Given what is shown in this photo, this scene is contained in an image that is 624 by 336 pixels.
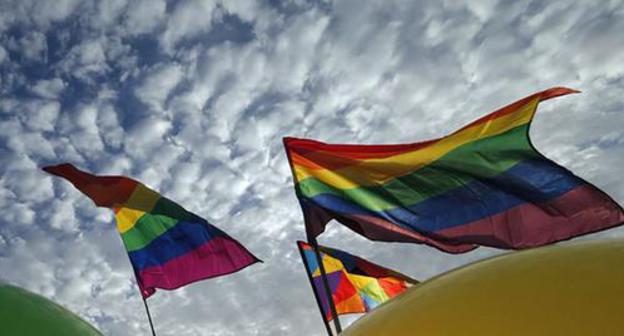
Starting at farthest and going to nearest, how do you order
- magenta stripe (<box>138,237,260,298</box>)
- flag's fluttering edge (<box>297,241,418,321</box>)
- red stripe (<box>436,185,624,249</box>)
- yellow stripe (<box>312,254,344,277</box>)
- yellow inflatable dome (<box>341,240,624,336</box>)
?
yellow stripe (<box>312,254,344,277</box>), flag's fluttering edge (<box>297,241,418,321</box>), magenta stripe (<box>138,237,260,298</box>), red stripe (<box>436,185,624,249</box>), yellow inflatable dome (<box>341,240,624,336</box>)

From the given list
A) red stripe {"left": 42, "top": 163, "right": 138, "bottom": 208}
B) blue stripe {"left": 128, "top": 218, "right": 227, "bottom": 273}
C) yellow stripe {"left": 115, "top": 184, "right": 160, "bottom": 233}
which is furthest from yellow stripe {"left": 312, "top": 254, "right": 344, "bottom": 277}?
red stripe {"left": 42, "top": 163, "right": 138, "bottom": 208}

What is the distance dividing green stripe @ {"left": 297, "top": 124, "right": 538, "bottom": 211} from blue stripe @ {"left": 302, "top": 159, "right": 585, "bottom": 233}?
0.28ft

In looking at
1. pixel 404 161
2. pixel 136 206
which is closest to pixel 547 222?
pixel 404 161

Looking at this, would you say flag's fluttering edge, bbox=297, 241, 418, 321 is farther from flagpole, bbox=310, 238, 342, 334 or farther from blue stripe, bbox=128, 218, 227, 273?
flagpole, bbox=310, 238, 342, 334

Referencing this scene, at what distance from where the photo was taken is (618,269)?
3377mm

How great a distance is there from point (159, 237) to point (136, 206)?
67cm

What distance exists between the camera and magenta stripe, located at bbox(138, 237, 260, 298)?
8.94 m

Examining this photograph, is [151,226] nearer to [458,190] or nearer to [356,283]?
[458,190]

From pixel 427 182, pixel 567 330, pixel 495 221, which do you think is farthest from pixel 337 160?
pixel 567 330

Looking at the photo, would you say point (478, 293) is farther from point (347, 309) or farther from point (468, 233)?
point (347, 309)

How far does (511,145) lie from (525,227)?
1.14 m

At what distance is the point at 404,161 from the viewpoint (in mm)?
8031

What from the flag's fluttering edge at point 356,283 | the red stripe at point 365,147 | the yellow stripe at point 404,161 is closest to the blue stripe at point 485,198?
the yellow stripe at point 404,161

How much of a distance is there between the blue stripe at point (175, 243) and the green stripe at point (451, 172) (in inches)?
81.9
